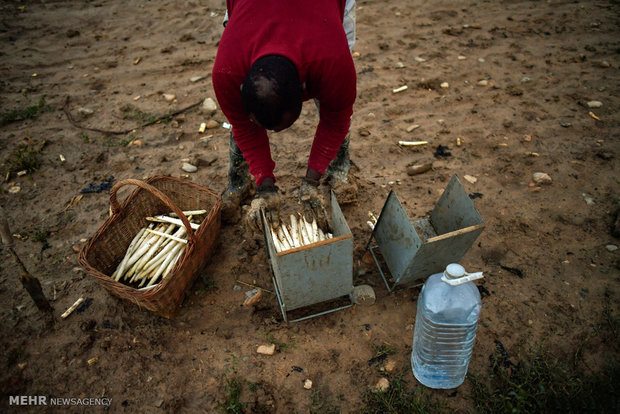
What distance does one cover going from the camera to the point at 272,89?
1.87 metres

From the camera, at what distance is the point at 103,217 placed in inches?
148

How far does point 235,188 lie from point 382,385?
2.35 metres

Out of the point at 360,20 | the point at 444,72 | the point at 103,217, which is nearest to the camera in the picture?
the point at 103,217

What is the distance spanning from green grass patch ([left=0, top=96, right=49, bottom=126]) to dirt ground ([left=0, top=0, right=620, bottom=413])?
62mm

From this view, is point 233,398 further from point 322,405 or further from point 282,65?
point 282,65

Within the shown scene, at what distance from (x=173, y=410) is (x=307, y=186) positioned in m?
2.05

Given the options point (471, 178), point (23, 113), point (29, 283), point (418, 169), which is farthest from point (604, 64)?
point (23, 113)

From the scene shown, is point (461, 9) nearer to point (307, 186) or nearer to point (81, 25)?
point (307, 186)

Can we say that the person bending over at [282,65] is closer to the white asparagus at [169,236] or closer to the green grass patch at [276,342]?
the white asparagus at [169,236]

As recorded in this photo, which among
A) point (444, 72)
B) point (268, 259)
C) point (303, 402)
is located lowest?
point (303, 402)

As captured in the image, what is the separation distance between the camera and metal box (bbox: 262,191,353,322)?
225 cm

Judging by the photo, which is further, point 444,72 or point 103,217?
point 444,72

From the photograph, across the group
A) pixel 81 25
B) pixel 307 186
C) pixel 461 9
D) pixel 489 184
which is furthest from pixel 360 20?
pixel 81 25

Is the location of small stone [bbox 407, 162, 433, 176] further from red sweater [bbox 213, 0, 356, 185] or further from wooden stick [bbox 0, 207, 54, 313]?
wooden stick [bbox 0, 207, 54, 313]
